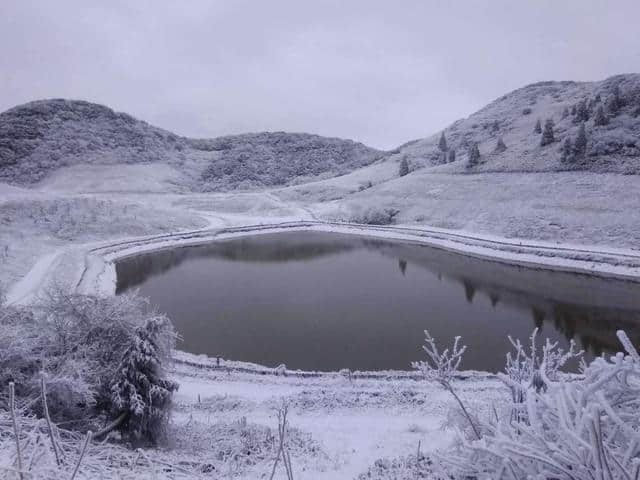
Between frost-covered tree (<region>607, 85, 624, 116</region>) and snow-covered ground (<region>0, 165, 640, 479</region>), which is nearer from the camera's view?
snow-covered ground (<region>0, 165, 640, 479</region>)

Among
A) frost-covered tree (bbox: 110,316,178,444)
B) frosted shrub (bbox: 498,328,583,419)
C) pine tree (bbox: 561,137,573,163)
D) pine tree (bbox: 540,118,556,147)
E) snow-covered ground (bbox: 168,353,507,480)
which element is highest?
pine tree (bbox: 540,118,556,147)

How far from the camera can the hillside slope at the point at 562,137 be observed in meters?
48.6

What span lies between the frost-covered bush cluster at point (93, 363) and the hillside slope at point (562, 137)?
53527 millimetres

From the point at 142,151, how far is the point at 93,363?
11773 cm

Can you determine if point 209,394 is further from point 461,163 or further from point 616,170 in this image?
point 461,163

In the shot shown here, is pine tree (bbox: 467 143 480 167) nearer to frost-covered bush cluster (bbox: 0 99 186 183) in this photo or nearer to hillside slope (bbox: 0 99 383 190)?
hillside slope (bbox: 0 99 383 190)

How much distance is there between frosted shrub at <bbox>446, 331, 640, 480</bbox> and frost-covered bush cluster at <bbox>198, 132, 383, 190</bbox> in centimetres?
9760

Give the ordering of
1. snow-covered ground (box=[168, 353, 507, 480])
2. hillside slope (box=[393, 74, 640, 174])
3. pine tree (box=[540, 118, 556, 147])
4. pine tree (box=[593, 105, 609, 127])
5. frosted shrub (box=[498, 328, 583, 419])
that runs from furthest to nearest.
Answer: pine tree (box=[540, 118, 556, 147]) < pine tree (box=[593, 105, 609, 127]) < hillside slope (box=[393, 74, 640, 174]) < snow-covered ground (box=[168, 353, 507, 480]) < frosted shrub (box=[498, 328, 583, 419])

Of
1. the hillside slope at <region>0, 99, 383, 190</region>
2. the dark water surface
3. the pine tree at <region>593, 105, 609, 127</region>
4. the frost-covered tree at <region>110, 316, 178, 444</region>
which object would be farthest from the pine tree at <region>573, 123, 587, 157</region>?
the hillside slope at <region>0, 99, 383, 190</region>

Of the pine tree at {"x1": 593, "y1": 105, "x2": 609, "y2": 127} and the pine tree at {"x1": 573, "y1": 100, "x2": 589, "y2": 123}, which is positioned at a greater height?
the pine tree at {"x1": 573, "y1": 100, "x2": 589, "y2": 123}

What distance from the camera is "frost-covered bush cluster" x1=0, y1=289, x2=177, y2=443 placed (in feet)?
26.5

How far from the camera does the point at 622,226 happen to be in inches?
1420

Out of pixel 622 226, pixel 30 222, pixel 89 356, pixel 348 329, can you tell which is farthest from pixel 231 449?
pixel 30 222

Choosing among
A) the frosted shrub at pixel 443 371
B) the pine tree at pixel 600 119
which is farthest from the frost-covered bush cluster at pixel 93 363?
the pine tree at pixel 600 119
